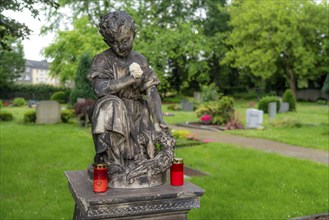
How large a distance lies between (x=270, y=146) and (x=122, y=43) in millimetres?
10290

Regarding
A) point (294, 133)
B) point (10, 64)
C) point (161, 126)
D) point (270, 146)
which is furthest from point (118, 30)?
point (10, 64)

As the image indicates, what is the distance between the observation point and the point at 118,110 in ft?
13.2

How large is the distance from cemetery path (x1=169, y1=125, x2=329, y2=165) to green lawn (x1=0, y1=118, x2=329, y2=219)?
978mm

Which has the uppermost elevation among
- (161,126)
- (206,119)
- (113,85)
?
(113,85)

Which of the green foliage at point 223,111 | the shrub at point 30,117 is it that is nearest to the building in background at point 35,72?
the shrub at point 30,117

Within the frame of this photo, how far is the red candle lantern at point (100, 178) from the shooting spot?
370 cm

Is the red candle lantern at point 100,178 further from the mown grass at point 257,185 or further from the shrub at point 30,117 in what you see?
the shrub at point 30,117

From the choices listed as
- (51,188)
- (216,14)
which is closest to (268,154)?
(51,188)

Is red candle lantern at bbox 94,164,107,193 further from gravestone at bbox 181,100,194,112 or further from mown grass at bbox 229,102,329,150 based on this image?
gravestone at bbox 181,100,194,112

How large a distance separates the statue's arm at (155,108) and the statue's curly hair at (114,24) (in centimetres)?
72

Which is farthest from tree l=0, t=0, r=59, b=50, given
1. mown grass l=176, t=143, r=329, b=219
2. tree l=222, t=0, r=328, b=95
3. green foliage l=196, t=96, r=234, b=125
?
tree l=222, t=0, r=328, b=95

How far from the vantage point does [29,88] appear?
46.4 meters

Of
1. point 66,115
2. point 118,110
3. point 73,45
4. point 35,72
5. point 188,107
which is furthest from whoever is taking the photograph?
point 35,72

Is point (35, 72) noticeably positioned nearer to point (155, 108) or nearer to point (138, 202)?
point (155, 108)
